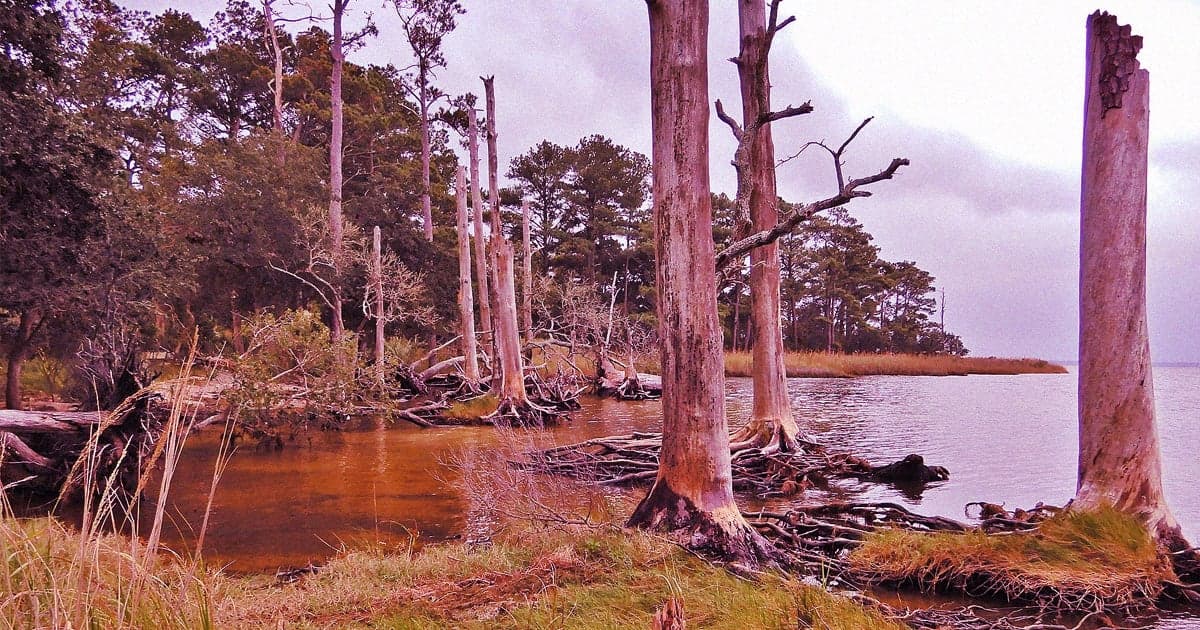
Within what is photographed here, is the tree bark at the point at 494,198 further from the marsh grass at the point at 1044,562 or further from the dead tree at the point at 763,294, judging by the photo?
the marsh grass at the point at 1044,562

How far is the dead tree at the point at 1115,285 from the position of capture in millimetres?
5016

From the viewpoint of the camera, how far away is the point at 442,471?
9.20 m

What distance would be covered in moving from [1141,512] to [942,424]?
10.2 meters

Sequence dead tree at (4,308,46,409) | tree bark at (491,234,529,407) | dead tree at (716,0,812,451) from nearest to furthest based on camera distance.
Result: dead tree at (716,0,812,451), dead tree at (4,308,46,409), tree bark at (491,234,529,407)

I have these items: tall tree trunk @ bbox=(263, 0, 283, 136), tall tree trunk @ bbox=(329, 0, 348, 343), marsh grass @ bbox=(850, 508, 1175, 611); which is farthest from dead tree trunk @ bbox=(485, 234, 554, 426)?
tall tree trunk @ bbox=(263, 0, 283, 136)

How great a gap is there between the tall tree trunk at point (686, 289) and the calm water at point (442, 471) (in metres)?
2.57

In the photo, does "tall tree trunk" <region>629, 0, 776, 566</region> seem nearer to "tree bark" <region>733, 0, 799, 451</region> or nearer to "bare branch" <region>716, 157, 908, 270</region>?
"bare branch" <region>716, 157, 908, 270</region>

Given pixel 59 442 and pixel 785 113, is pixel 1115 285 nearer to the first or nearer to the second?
pixel 785 113

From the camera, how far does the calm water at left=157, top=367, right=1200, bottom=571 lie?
6.31 m

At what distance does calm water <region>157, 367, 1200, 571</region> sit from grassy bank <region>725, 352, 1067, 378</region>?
12319 millimetres

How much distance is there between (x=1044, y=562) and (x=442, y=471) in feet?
23.5

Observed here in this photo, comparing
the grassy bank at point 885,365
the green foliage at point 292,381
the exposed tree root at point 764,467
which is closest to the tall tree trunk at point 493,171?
the green foliage at point 292,381

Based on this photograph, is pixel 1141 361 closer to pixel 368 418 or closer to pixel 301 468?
pixel 301 468

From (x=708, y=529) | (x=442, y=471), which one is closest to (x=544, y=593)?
(x=708, y=529)
